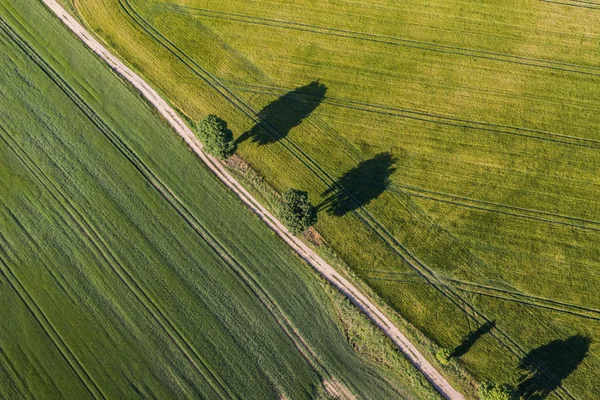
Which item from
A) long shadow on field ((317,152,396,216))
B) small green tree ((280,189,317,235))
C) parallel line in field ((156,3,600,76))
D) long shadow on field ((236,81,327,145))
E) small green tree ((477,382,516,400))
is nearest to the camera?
small green tree ((477,382,516,400))

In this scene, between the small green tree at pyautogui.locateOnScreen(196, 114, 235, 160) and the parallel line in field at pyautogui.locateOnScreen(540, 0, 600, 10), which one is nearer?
the small green tree at pyautogui.locateOnScreen(196, 114, 235, 160)

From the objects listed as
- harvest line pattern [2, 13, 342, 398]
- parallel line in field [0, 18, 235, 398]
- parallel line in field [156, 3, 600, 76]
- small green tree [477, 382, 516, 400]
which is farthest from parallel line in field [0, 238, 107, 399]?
parallel line in field [156, 3, 600, 76]

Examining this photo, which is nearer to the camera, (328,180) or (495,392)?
(495,392)

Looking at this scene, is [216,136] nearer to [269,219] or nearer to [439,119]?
[269,219]

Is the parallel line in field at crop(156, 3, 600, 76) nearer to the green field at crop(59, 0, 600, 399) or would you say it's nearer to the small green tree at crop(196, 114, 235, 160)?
the green field at crop(59, 0, 600, 399)

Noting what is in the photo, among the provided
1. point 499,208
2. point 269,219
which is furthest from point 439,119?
point 269,219

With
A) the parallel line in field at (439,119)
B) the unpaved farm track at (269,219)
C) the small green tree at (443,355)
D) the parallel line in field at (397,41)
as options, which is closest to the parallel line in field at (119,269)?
the unpaved farm track at (269,219)
